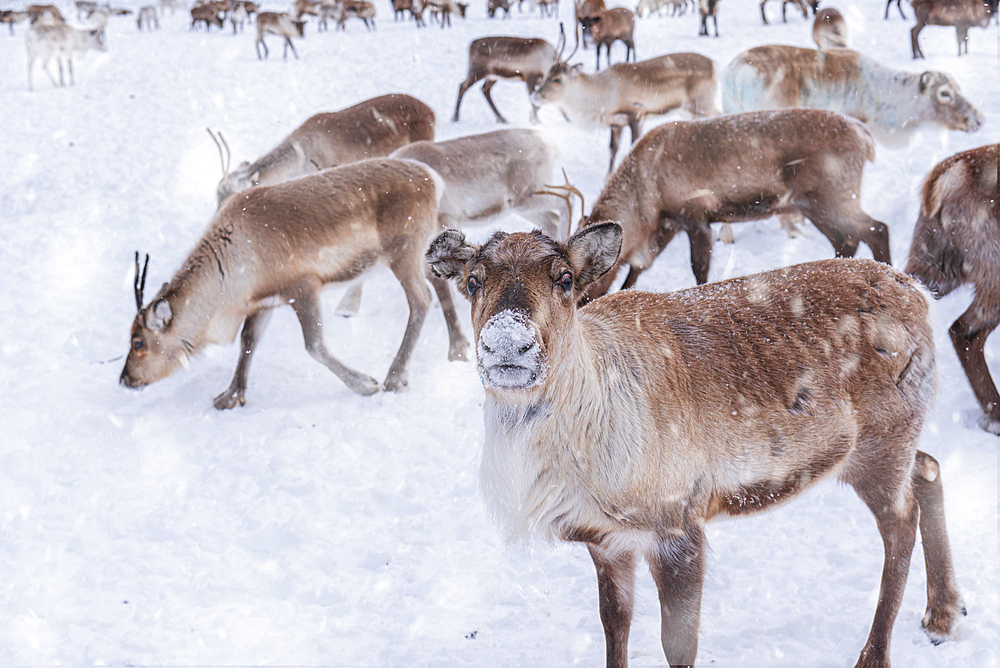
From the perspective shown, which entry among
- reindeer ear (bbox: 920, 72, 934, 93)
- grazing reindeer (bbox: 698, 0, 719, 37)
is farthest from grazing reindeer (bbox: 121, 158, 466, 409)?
grazing reindeer (bbox: 698, 0, 719, 37)

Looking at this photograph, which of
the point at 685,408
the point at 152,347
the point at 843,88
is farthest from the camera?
the point at 843,88

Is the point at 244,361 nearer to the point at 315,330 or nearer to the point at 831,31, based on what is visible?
the point at 315,330

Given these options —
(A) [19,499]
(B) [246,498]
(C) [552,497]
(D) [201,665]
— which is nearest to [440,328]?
(B) [246,498]

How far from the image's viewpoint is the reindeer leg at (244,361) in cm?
520

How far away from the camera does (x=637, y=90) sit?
380 inches

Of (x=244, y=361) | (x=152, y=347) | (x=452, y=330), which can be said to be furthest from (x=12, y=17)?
(x=452, y=330)

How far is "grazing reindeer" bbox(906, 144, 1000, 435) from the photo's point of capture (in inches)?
161

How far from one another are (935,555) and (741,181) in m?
3.16

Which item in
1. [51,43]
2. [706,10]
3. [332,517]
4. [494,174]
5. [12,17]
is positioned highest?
[12,17]

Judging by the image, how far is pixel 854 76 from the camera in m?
8.26

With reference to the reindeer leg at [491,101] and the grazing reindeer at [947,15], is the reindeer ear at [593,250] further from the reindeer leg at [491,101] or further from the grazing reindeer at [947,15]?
the grazing reindeer at [947,15]

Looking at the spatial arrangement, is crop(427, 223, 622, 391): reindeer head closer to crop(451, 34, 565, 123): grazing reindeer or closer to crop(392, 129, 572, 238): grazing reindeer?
crop(392, 129, 572, 238): grazing reindeer

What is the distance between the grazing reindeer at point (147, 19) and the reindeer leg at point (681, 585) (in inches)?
1238

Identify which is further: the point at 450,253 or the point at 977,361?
the point at 977,361
